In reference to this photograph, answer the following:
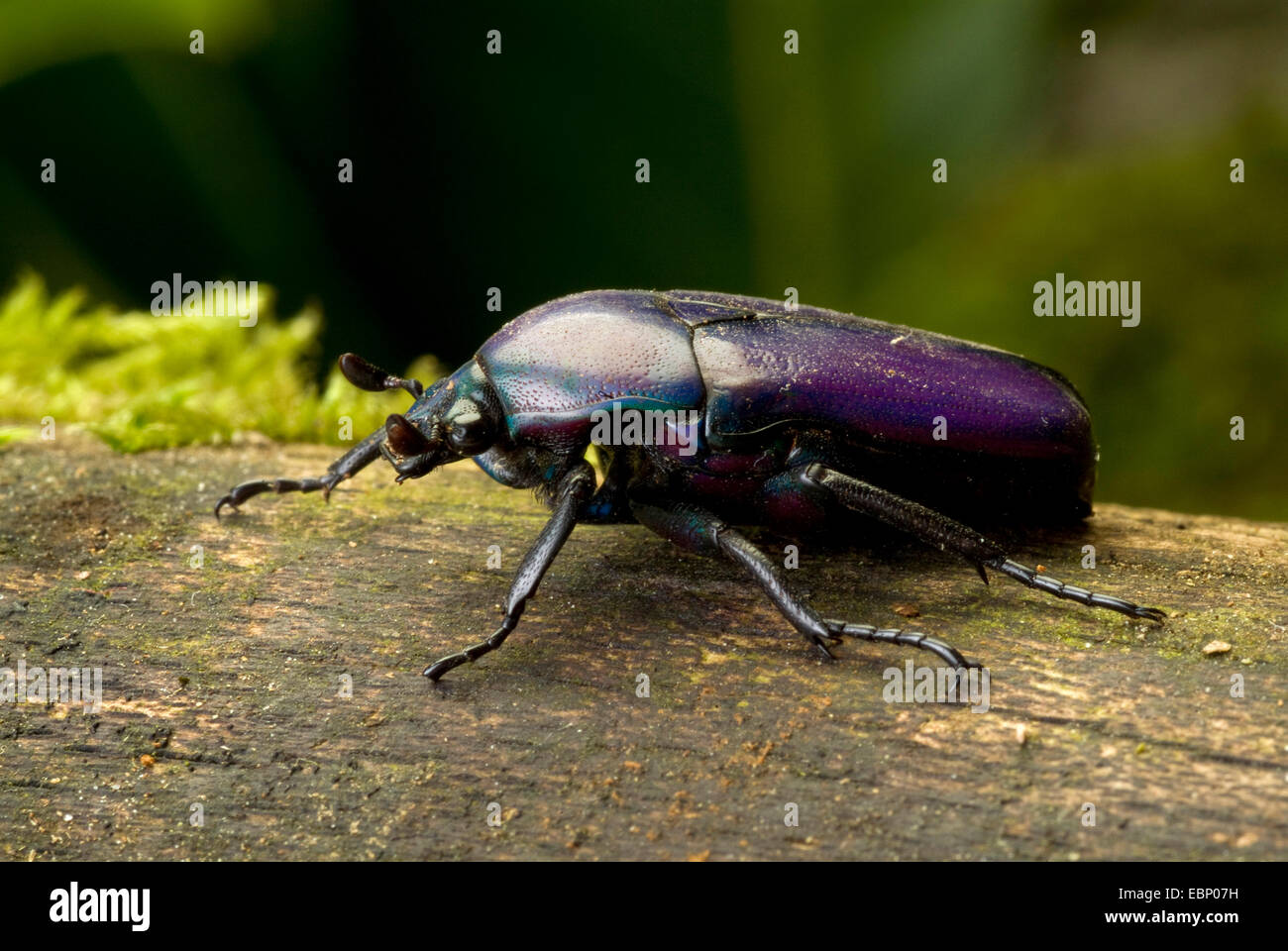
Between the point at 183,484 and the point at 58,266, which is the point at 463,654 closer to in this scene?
the point at 183,484

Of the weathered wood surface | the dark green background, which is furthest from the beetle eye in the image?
the dark green background

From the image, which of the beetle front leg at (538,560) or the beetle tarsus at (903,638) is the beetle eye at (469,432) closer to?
the beetle front leg at (538,560)

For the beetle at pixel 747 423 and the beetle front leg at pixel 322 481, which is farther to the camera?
the beetle front leg at pixel 322 481

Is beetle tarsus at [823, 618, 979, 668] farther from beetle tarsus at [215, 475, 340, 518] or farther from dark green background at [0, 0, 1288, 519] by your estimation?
dark green background at [0, 0, 1288, 519]

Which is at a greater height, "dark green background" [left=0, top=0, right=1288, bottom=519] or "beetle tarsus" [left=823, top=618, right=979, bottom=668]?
"dark green background" [left=0, top=0, right=1288, bottom=519]

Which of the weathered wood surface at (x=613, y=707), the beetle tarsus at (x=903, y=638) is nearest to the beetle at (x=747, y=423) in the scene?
the weathered wood surface at (x=613, y=707)

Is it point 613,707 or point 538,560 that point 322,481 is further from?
point 613,707

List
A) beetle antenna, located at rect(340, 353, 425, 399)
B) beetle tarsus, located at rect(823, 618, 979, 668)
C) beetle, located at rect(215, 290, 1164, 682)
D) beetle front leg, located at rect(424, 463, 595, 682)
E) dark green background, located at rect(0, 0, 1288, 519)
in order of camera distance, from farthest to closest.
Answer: dark green background, located at rect(0, 0, 1288, 519) < beetle antenna, located at rect(340, 353, 425, 399) < beetle, located at rect(215, 290, 1164, 682) < beetle front leg, located at rect(424, 463, 595, 682) < beetle tarsus, located at rect(823, 618, 979, 668)
